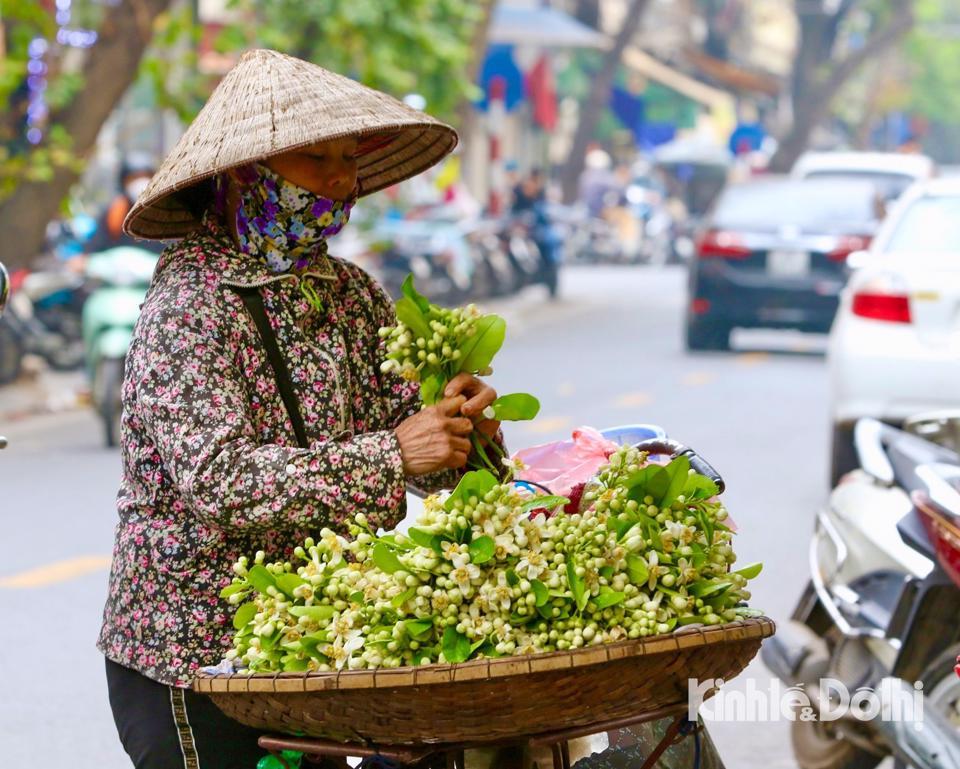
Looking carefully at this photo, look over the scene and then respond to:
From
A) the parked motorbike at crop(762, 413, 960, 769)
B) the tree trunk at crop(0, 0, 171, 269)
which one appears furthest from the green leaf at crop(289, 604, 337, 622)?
the tree trunk at crop(0, 0, 171, 269)

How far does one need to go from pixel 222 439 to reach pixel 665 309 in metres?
20.7

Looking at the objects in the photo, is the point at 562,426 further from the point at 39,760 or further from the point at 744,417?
the point at 39,760

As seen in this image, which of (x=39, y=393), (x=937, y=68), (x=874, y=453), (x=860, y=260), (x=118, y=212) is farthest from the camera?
(x=937, y=68)

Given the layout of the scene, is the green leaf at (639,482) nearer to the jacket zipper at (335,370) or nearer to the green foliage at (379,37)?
the jacket zipper at (335,370)

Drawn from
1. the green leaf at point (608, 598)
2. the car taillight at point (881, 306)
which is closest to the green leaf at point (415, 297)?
the green leaf at point (608, 598)

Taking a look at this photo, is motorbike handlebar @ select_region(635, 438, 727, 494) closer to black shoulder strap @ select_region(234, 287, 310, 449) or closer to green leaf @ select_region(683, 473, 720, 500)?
green leaf @ select_region(683, 473, 720, 500)

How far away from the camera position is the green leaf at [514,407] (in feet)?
9.18

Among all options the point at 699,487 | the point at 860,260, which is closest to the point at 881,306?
the point at 860,260

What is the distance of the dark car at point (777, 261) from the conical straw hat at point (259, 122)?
13.3 metres

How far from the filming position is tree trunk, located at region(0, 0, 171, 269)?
44.7ft

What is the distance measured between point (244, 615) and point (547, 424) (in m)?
9.28

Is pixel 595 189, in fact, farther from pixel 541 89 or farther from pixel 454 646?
pixel 454 646

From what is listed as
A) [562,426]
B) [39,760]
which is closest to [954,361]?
[562,426]

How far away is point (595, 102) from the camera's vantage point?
35.1 metres
